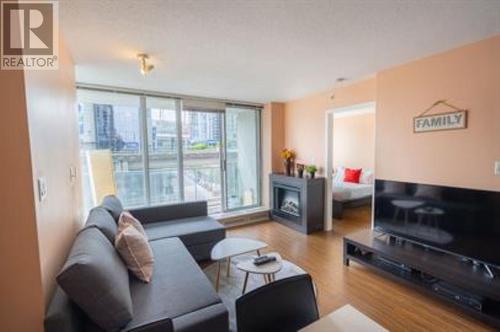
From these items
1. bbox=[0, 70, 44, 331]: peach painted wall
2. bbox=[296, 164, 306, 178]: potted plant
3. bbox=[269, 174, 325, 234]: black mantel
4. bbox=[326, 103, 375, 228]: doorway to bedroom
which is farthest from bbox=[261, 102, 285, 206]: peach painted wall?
bbox=[0, 70, 44, 331]: peach painted wall

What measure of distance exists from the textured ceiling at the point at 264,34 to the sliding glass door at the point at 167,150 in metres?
0.78

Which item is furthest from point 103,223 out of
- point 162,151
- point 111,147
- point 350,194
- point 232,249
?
point 350,194

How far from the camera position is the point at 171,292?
68.0 inches

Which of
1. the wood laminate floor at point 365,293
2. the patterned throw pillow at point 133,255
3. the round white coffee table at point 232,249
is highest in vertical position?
the patterned throw pillow at point 133,255

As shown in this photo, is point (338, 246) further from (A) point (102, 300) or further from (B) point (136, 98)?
(B) point (136, 98)

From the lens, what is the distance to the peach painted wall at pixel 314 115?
A: 3512mm

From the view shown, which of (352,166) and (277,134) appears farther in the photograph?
(352,166)

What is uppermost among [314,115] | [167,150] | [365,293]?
[314,115]

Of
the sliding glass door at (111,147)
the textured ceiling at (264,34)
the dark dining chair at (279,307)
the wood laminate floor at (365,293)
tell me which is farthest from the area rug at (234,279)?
the textured ceiling at (264,34)

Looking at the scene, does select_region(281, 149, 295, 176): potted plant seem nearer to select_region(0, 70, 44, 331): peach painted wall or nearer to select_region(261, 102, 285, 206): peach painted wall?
select_region(261, 102, 285, 206): peach painted wall

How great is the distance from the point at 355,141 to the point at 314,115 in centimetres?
260

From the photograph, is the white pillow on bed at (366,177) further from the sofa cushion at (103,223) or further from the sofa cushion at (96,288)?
the sofa cushion at (96,288)

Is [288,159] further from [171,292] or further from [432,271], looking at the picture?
[171,292]

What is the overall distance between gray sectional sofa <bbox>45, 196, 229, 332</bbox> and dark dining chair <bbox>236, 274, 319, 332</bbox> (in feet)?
1.69
